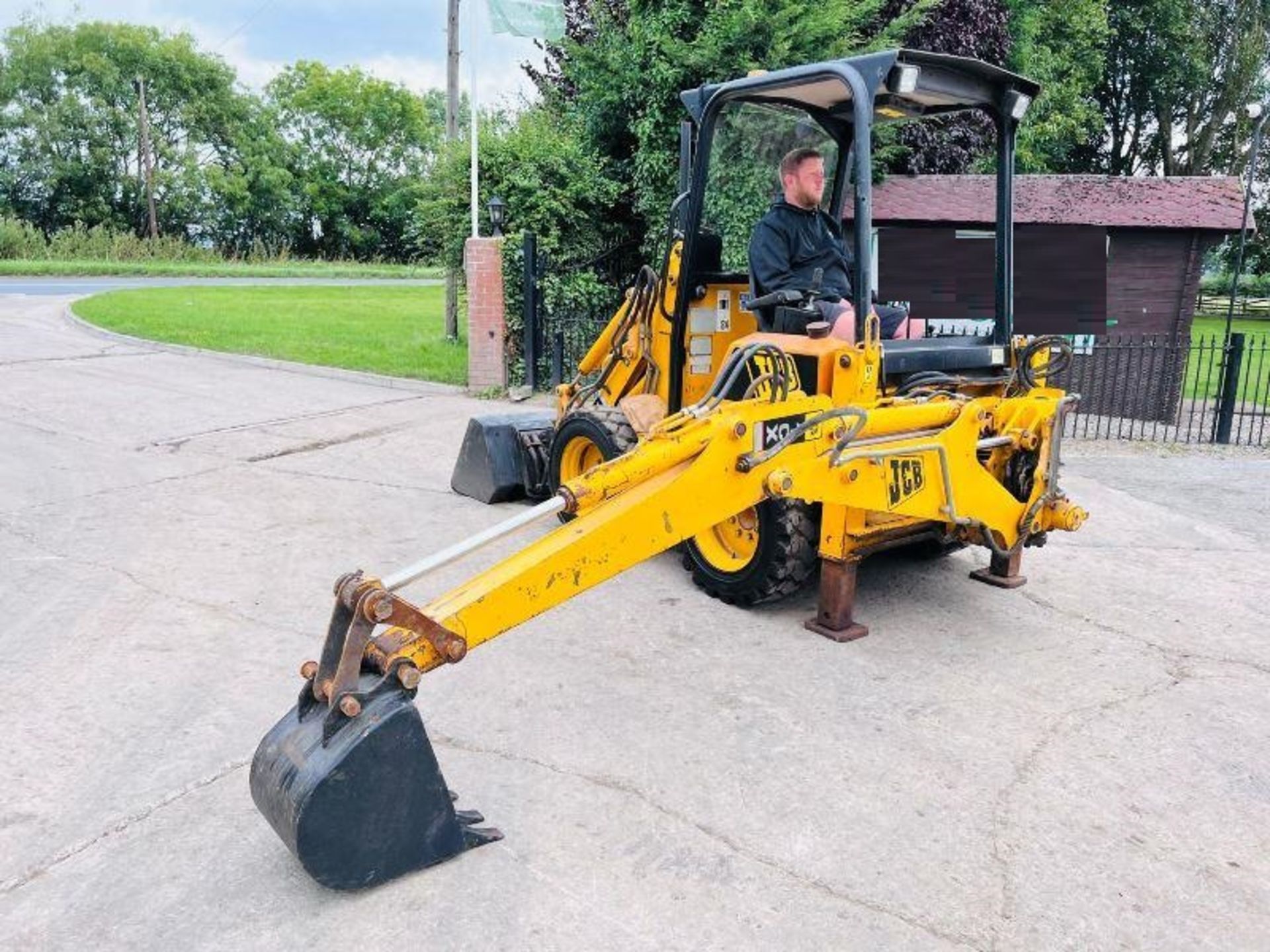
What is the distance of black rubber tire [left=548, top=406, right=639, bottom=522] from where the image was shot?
579cm

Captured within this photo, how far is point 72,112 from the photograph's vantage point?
176 feet

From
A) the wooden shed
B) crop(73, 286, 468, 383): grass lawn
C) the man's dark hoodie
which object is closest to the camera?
the man's dark hoodie

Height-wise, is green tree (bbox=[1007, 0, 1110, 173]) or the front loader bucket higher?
green tree (bbox=[1007, 0, 1110, 173])

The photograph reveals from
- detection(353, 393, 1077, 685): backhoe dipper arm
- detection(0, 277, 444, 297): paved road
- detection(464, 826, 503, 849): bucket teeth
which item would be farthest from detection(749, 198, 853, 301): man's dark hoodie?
detection(0, 277, 444, 297): paved road

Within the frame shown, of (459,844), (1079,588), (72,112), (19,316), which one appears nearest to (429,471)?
(1079,588)

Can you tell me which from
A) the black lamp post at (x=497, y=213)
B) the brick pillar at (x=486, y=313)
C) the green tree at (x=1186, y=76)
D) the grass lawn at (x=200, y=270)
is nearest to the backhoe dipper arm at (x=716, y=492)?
the brick pillar at (x=486, y=313)

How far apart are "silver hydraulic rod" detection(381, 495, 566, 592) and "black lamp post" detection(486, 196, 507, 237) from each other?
8758 mm

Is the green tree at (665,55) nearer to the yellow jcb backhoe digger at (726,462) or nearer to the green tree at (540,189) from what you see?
the green tree at (540,189)

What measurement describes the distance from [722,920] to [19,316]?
68.0ft

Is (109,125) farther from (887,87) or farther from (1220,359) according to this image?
(887,87)

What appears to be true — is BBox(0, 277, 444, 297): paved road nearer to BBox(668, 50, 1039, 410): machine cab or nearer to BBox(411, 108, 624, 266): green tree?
BBox(411, 108, 624, 266): green tree

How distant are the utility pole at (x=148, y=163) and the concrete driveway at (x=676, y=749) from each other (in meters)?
48.9

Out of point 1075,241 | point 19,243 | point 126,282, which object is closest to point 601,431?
point 1075,241

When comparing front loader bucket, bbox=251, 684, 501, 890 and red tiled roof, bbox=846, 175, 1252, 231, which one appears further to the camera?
red tiled roof, bbox=846, 175, 1252, 231
